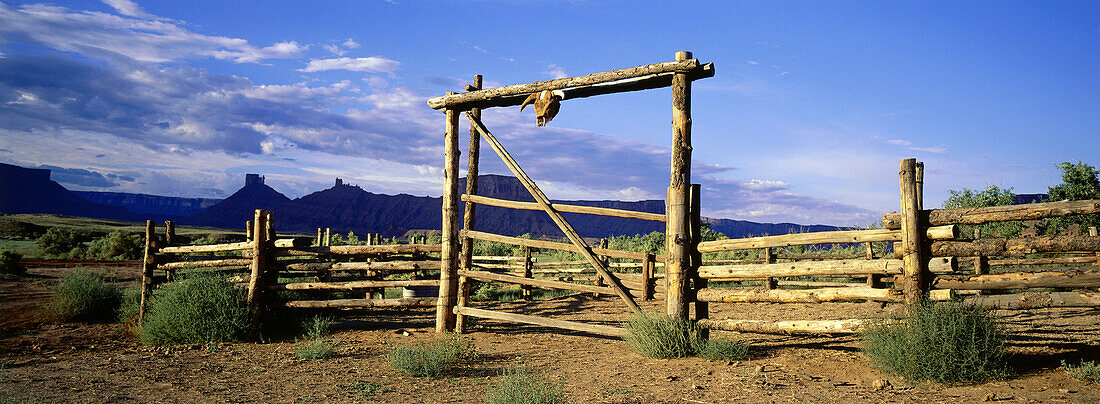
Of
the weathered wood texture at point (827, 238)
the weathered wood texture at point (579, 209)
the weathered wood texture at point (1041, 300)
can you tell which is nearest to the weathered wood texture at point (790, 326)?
the weathered wood texture at point (827, 238)

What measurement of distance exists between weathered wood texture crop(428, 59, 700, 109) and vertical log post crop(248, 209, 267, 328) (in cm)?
299

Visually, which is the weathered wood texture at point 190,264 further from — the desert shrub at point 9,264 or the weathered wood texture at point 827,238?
the desert shrub at point 9,264

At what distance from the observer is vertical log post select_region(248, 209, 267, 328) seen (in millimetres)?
8570

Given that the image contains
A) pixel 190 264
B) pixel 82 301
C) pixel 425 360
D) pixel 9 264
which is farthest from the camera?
pixel 9 264

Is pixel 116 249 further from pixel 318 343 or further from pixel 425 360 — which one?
pixel 425 360

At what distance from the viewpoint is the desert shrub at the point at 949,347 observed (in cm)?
519

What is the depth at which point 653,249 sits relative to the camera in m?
25.8

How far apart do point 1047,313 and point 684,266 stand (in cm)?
668

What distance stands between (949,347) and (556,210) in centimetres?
466

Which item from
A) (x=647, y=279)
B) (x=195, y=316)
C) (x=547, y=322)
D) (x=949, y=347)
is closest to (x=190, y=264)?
(x=195, y=316)

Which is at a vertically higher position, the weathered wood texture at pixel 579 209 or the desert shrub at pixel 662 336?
the weathered wood texture at pixel 579 209

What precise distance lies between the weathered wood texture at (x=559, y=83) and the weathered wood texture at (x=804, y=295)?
8.47 feet

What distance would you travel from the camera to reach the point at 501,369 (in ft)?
20.9

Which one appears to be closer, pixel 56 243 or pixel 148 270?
pixel 148 270
